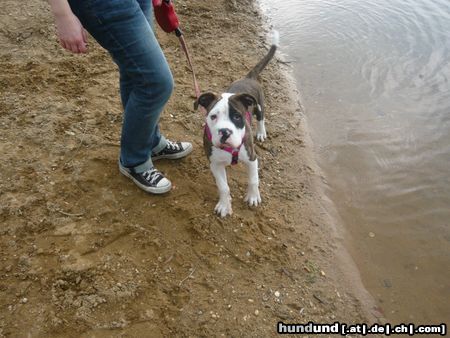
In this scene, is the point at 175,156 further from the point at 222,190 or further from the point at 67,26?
the point at 67,26

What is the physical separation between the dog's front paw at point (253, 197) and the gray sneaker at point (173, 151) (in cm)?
85

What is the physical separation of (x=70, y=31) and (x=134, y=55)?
48 cm

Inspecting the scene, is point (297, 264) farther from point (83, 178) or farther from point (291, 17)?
point (291, 17)

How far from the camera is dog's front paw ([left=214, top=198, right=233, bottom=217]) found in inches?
139

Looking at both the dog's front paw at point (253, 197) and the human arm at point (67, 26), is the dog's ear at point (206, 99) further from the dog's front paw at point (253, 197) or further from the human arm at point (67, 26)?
the human arm at point (67, 26)

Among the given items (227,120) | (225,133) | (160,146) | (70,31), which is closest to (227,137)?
(225,133)

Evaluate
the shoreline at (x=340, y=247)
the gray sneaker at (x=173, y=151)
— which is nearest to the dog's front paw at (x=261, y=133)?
the shoreline at (x=340, y=247)

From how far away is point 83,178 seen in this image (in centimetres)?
367

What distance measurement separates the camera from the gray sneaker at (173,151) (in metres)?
3.94

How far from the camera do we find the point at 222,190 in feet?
11.3

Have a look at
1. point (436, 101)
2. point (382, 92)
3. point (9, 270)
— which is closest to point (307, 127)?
point (382, 92)

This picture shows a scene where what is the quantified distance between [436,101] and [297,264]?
3.62 meters

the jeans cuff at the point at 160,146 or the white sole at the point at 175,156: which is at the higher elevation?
the jeans cuff at the point at 160,146

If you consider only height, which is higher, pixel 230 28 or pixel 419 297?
pixel 230 28
